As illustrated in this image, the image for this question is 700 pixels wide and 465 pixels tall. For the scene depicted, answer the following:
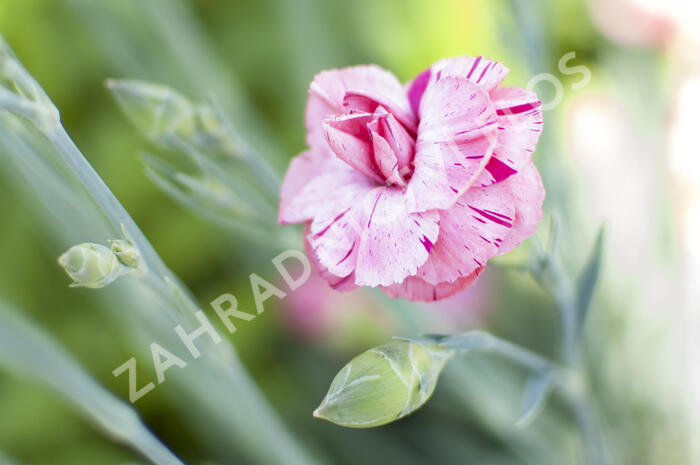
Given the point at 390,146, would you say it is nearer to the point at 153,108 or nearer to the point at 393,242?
the point at 393,242

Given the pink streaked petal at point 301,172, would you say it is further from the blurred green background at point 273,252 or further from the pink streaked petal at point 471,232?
the blurred green background at point 273,252

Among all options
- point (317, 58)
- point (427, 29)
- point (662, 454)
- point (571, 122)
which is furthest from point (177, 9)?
point (662, 454)

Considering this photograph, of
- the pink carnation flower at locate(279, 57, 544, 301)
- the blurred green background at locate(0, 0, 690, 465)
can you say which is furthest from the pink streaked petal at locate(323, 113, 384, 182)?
the blurred green background at locate(0, 0, 690, 465)

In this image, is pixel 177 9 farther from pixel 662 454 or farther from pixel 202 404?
pixel 662 454

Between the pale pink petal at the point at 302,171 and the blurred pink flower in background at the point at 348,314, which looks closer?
the pale pink petal at the point at 302,171

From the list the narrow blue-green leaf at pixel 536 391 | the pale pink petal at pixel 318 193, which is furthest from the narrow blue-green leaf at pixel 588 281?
the pale pink petal at pixel 318 193

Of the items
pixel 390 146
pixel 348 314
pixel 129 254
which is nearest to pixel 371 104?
pixel 390 146

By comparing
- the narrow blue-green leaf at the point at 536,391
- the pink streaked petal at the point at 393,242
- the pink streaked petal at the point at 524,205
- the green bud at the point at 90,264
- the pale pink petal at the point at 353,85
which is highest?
the green bud at the point at 90,264
